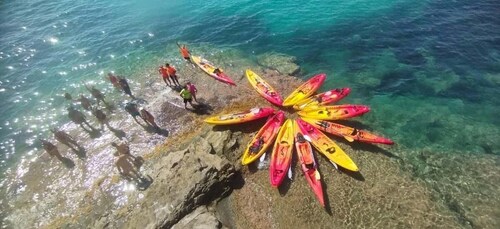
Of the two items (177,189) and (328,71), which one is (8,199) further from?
(328,71)

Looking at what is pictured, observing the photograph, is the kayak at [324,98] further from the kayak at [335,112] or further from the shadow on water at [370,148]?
the shadow on water at [370,148]

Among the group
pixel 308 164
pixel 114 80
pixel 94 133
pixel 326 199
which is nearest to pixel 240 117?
pixel 308 164

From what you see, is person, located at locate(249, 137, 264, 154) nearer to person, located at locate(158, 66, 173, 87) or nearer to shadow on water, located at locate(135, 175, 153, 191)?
shadow on water, located at locate(135, 175, 153, 191)

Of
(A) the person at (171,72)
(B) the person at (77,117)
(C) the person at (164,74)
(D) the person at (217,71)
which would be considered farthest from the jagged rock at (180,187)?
(D) the person at (217,71)

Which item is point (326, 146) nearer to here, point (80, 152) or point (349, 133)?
point (349, 133)

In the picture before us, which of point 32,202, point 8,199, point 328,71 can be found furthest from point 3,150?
point 328,71
